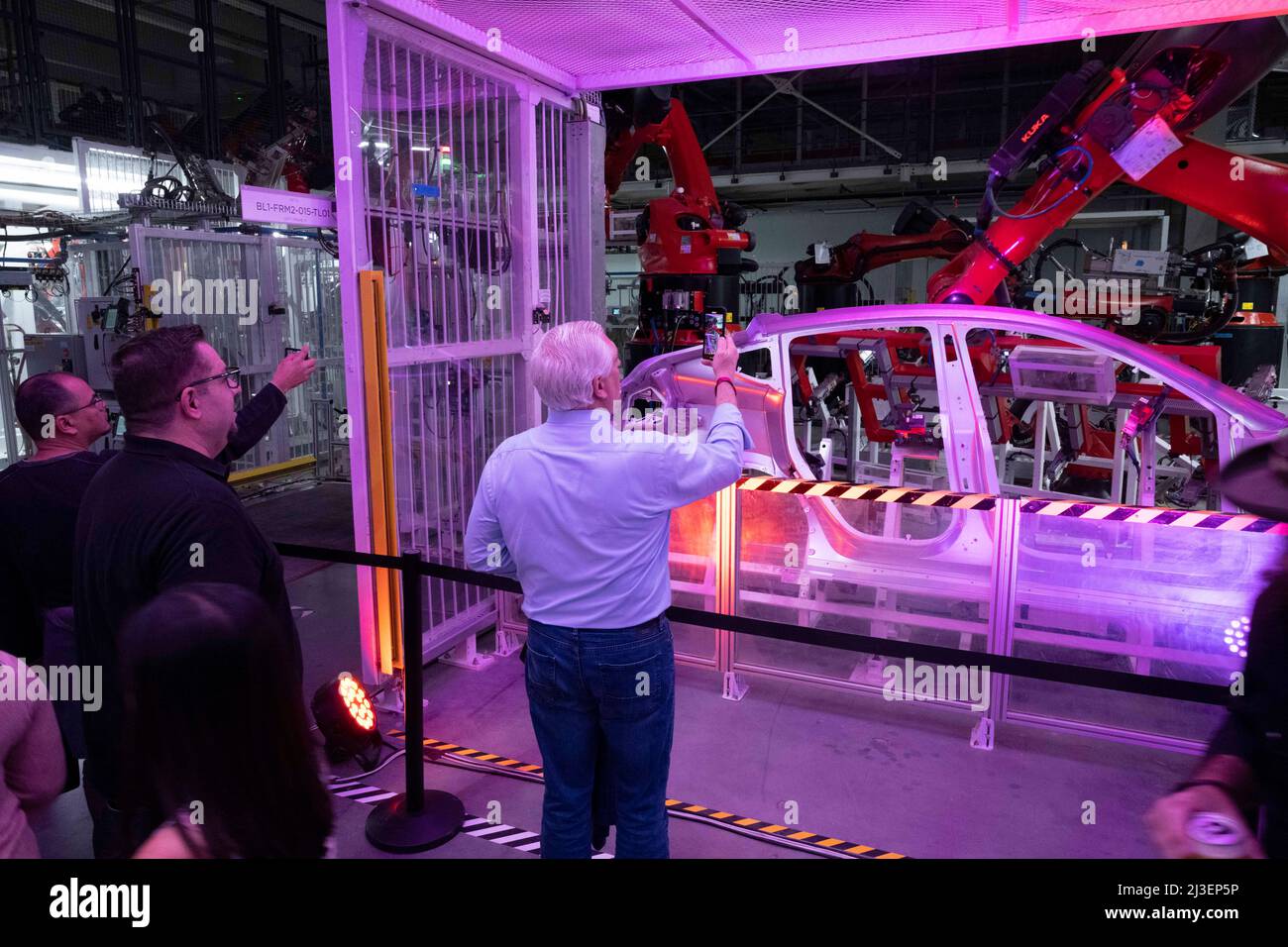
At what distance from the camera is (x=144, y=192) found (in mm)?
10148

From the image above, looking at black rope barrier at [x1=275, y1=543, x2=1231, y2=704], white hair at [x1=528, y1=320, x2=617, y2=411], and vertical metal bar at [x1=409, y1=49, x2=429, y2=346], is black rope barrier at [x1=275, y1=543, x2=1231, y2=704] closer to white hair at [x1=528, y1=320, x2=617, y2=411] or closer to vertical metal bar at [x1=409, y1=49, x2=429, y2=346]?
white hair at [x1=528, y1=320, x2=617, y2=411]

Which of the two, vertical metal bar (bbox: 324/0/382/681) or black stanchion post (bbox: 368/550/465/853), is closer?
black stanchion post (bbox: 368/550/465/853)

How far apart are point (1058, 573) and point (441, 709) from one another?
3255 millimetres

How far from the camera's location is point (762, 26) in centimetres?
460

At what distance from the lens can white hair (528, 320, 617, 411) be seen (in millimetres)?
2299

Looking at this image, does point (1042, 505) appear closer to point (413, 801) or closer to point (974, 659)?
point (974, 659)

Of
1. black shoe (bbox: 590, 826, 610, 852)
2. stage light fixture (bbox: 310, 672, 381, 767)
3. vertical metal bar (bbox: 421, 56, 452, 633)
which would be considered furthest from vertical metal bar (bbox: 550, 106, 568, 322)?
black shoe (bbox: 590, 826, 610, 852)

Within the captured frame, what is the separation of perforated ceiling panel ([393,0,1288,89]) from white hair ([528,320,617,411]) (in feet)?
8.53

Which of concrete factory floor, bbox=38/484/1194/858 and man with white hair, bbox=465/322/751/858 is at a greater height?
man with white hair, bbox=465/322/751/858

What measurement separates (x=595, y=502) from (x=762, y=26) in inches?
135

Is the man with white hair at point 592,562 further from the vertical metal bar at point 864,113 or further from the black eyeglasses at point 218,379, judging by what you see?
the vertical metal bar at point 864,113

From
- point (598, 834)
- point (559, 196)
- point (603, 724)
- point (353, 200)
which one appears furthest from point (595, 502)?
point (559, 196)

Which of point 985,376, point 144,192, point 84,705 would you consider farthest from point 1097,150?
point 144,192

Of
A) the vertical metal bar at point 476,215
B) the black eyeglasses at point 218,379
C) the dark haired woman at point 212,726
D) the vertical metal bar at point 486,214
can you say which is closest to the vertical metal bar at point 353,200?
the vertical metal bar at point 476,215
